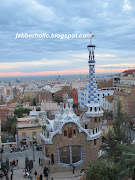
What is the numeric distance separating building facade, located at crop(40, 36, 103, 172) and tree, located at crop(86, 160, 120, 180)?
5428 millimetres

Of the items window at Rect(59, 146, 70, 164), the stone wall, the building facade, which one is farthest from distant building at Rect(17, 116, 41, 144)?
window at Rect(59, 146, 70, 164)

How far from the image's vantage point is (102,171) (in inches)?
503

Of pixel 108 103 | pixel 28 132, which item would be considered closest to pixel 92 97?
pixel 28 132

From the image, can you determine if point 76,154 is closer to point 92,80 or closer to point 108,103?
point 92,80

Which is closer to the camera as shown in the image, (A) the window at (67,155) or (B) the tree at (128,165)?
(B) the tree at (128,165)

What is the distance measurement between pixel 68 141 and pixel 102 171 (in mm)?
6018

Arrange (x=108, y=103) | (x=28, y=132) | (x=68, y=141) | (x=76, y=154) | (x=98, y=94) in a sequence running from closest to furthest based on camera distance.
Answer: (x=68, y=141)
(x=76, y=154)
(x=28, y=132)
(x=108, y=103)
(x=98, y=94)

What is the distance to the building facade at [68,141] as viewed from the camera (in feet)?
60.3

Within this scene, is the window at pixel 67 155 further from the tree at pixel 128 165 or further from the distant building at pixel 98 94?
the distant building at pixel 98 94

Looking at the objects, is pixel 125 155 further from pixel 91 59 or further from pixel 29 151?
pixel 29 151

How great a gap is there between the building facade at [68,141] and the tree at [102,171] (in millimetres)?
5428

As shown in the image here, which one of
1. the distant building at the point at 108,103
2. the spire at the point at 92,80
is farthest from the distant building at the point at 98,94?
the spire at the point at 92,80

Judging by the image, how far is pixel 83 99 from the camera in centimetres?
5700

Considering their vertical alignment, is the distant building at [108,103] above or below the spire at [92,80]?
below
